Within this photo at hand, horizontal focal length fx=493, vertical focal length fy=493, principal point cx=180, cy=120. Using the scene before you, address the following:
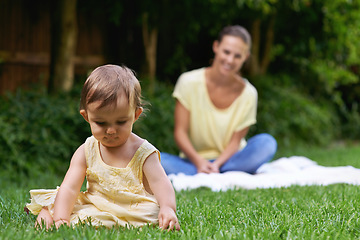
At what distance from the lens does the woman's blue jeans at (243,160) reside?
4570 mm

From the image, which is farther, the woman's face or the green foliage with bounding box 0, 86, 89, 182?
the green foliage with bounding box 0, 86, 89, 182

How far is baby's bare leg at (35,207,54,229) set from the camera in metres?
2.27

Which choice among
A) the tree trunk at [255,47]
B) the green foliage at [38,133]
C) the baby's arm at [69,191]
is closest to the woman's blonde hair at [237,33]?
the green foliage at [38,133]

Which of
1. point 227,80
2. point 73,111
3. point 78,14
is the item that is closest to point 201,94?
point 227,80

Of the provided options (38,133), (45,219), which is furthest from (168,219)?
(38,133)

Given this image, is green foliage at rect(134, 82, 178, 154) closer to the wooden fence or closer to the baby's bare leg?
the wooden fence

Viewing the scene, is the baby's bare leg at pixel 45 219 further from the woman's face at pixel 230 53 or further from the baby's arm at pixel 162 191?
the woman's face at pixel 230 53

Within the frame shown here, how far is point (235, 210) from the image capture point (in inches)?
108

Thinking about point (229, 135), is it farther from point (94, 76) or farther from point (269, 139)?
point (94, 76)

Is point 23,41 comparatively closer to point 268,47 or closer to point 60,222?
point 268,47

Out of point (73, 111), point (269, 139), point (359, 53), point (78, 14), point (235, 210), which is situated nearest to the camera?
point (235, 210)

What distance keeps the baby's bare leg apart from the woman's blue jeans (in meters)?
2.19

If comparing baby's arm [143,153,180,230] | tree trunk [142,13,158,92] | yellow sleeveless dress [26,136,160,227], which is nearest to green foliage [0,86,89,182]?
tree trunk [142,13,158,92]

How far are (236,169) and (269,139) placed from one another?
42cm
